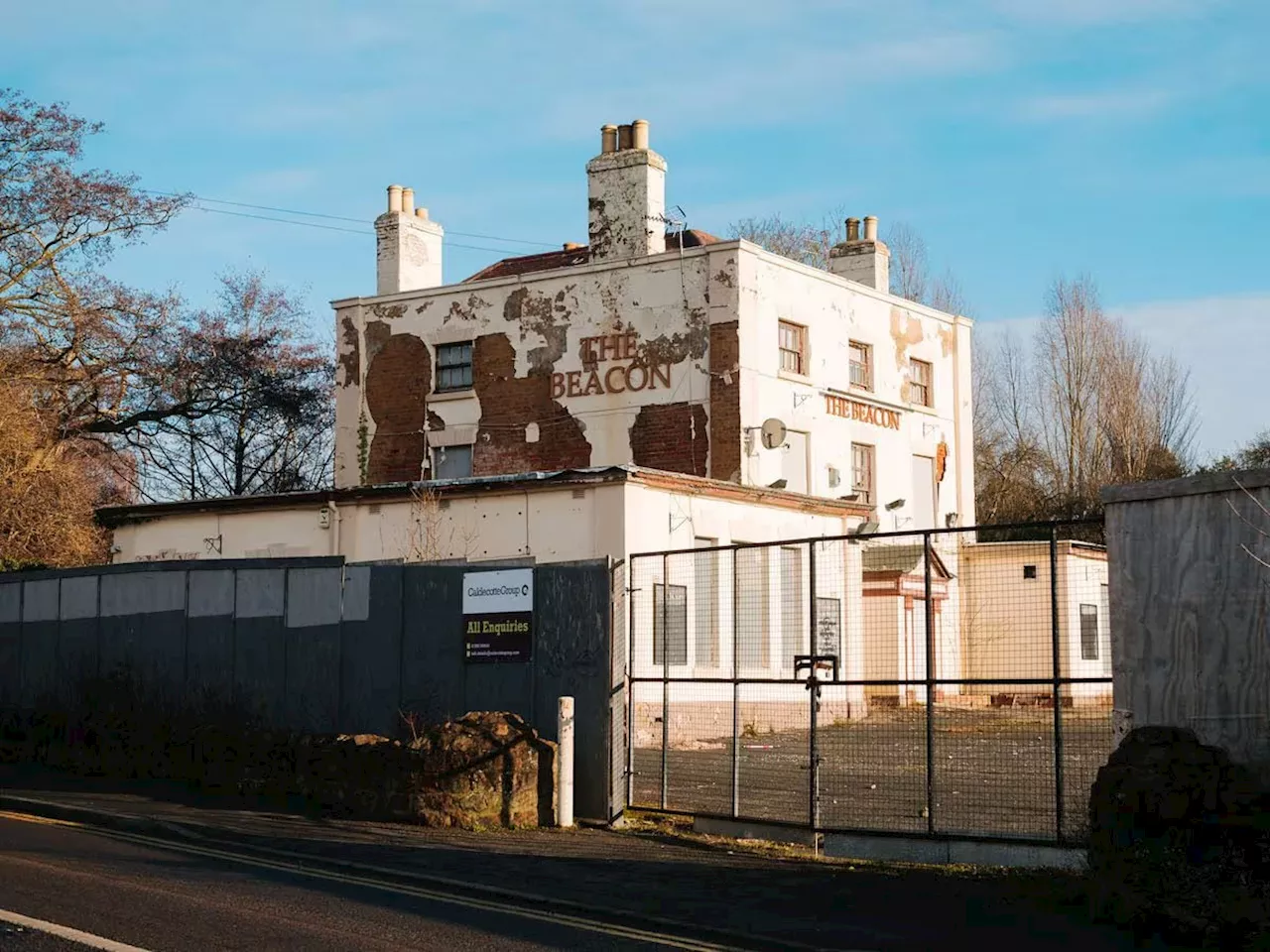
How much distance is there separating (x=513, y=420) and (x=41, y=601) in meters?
16.3

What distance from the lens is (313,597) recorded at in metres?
18.6

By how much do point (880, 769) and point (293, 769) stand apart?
25.9ft

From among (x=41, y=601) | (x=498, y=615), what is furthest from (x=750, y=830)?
(x=41, y=601)

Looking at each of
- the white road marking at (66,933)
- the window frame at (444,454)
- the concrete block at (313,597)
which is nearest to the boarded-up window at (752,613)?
the concrete block at (313,597)

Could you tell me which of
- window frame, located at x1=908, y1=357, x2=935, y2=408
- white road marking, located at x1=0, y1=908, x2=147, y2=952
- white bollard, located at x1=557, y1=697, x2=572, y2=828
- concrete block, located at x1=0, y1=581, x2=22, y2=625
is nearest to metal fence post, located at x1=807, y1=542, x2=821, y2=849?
white bollard, located at x1=557, y1=697, x2=572, y2=828

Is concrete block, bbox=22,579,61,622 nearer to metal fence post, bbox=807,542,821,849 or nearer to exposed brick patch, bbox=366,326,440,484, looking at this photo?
metal fence post, bbox=807,542,821,849

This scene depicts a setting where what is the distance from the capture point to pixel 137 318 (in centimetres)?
4166

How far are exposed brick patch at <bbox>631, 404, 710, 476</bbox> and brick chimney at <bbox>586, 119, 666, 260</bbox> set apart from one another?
3.95 m

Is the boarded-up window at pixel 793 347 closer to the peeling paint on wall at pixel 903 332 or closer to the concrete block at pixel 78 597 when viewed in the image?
the peeling paint on wall at pixel 903 332

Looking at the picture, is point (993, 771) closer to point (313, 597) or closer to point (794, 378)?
point (313, 597)

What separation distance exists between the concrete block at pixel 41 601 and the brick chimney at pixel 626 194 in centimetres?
1762

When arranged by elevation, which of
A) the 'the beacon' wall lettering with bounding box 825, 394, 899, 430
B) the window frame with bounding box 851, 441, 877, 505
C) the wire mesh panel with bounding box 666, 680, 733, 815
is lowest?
the wire mesh panel with bounding box 666, 680, 733, 815

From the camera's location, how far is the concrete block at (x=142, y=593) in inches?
800

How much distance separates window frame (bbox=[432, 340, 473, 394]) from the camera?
127 feet
